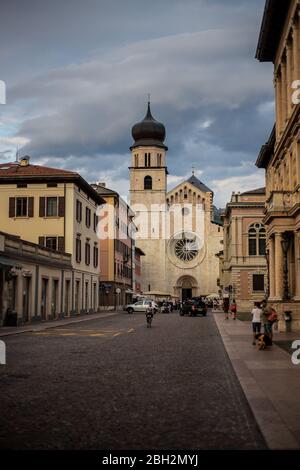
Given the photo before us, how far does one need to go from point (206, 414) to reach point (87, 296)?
47654 mm

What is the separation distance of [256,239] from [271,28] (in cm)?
3851

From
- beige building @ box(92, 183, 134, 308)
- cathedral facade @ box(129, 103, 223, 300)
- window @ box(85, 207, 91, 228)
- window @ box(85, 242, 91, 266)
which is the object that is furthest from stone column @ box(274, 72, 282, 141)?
cathedral facade @ box(129, 103, 223, 300)

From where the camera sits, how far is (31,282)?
38031 mm

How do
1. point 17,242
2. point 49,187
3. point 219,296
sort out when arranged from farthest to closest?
point 219,296
point 49,187
point 17,242

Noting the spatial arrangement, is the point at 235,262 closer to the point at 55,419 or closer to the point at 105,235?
the point at 105,235

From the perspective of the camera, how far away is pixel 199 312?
55844 millimetres

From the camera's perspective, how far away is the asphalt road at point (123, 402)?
296 inches

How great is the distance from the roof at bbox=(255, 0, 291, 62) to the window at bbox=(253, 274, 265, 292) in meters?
34.1

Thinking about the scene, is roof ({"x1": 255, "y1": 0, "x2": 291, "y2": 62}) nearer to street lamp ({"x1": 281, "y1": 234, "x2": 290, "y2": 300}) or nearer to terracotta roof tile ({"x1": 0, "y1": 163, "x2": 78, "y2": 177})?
street lamp ({"x1": 281, "y1": 234, "x2": 290, "y2": 300})

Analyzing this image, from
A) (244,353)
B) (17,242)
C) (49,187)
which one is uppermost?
(49,187)

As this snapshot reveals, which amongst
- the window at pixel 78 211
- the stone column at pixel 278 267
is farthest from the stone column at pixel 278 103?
the window at pixel 78 211

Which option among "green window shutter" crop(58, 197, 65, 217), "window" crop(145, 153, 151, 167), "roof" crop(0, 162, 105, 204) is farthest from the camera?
"window" crop(145, 153, 151, 167)

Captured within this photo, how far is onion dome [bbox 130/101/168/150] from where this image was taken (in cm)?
10225

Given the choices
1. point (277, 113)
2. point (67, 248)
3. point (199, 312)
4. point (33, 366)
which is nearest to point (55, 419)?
point (33, 366)
